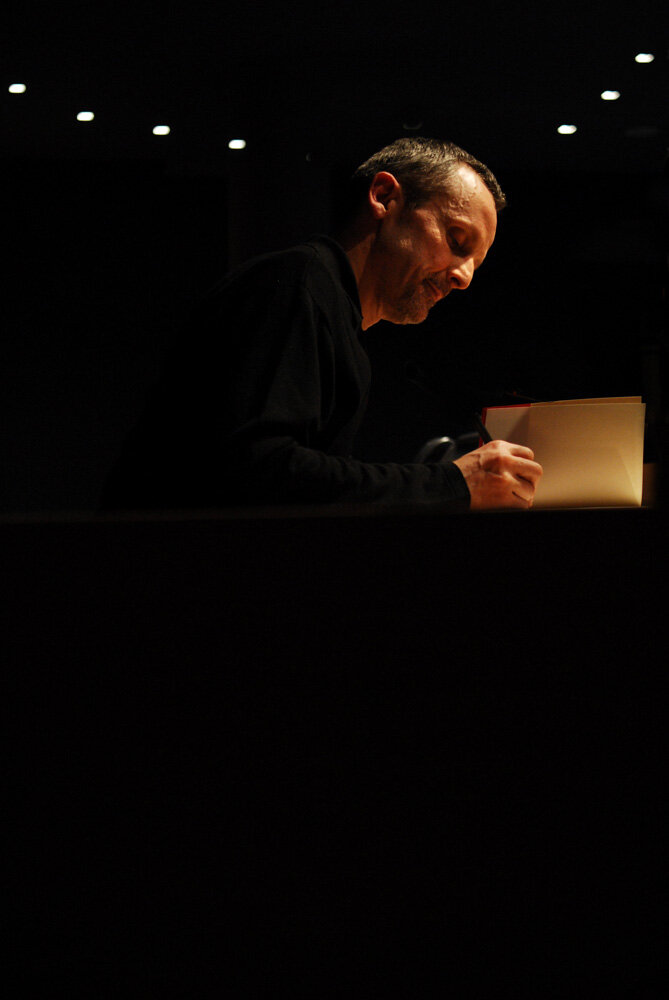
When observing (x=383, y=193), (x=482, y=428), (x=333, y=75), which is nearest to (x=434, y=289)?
(x=383, y=193)

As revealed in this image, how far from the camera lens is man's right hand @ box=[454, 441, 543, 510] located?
1042 millimetres

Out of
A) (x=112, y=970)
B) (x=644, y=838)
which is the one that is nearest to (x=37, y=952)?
(x=112, y=970)

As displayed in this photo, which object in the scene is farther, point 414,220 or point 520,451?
point 414,220

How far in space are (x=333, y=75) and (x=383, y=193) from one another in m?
2.91

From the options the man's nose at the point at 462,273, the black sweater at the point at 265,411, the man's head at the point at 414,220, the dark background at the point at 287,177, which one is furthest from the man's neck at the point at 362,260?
the dark background at the point at 287,177

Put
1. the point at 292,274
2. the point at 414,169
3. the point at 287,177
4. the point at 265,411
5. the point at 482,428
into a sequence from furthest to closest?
1. the point at 287,177
2. the point at 414,169
3. the point at 482,428
4. the point at 292,274
5. the point at 265,411

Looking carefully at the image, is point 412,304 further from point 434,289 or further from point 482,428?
point 482,428

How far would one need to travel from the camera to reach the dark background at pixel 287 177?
3.84 metres

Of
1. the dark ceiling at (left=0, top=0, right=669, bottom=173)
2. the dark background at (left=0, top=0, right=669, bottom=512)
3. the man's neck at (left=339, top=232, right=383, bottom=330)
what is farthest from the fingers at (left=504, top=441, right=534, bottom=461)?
the dark ceiling at (left=0, top=0, right=669, bottom=173)

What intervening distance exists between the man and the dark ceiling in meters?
2.98

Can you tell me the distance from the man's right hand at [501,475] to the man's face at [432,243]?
41cm

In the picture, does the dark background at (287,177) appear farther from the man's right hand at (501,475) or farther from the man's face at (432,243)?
the man's right hand at (501,475)

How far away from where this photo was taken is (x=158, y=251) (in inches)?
191

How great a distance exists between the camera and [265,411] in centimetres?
96
